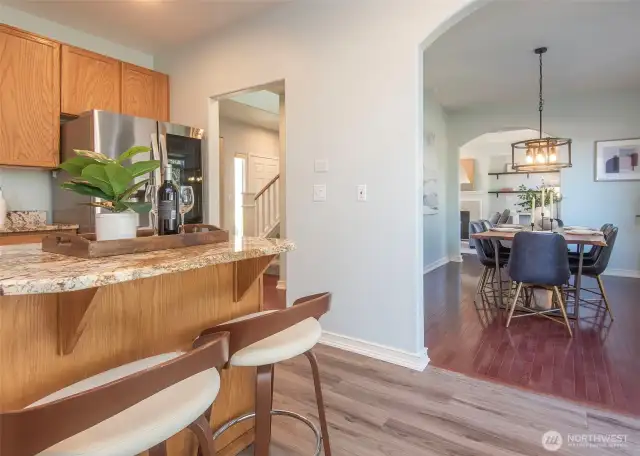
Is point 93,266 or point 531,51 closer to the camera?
point 93,266

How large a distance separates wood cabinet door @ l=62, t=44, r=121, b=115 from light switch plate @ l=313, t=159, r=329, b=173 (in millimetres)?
2040

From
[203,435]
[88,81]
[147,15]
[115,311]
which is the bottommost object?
[203,435]

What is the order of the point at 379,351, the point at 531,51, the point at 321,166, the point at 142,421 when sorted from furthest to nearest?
the point at 531,51 → the point at 321,166 → the point at 379,351 → the point at 142,421

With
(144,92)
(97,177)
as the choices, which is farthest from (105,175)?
(144,92)

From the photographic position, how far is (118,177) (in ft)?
3.66

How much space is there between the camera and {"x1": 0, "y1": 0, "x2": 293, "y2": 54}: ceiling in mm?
3000

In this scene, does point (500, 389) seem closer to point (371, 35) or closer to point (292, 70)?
point (371, 35)

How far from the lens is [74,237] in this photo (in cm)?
112

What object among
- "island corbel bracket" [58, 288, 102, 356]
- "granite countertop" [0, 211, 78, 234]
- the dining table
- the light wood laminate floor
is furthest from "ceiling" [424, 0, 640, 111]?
"granite countertop" [0, 211, 78, 234]

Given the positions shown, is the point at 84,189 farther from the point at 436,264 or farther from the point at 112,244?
the point at 436,264

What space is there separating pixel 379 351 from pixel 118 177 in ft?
6.59

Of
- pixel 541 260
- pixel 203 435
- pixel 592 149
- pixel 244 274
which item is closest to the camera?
pixel 203 435

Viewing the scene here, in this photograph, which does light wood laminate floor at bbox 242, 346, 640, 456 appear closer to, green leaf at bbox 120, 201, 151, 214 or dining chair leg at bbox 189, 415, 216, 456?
dining chair leg at bbox 189, 415, 216, 456

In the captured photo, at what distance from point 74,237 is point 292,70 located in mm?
2239
